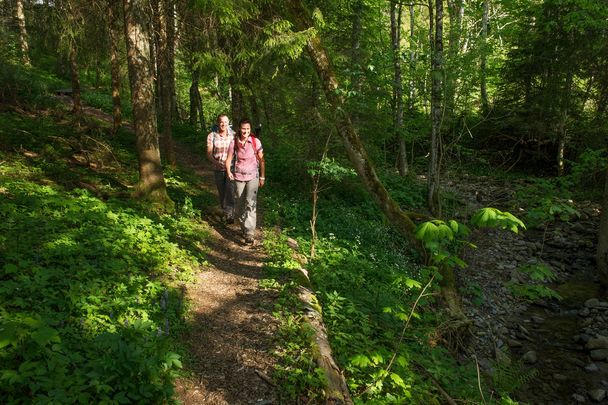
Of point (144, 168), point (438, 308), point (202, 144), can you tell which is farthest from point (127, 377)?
point (202, 144)

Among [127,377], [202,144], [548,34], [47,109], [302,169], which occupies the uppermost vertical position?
[548,34]

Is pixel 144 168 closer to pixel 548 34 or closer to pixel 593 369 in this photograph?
pixel 593 369

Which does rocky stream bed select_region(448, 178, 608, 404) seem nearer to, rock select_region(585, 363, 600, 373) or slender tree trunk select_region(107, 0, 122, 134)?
rock select_region(585, 363, 600, 373)

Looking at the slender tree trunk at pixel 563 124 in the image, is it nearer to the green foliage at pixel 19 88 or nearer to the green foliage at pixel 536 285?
the green foliage at pixel 536 285

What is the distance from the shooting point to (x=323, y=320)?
5.30m

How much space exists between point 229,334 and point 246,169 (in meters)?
3.46

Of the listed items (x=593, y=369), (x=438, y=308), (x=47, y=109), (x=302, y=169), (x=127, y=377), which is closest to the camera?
(x=127, y=377)

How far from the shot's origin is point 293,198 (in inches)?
440

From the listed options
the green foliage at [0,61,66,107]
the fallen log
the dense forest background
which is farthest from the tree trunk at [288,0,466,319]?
the green foliage at [0,61,66,107]

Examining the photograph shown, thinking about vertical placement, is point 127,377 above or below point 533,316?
above

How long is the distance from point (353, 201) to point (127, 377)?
376 inches

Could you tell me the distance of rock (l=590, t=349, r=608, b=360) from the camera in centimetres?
716

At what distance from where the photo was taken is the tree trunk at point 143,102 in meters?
7.33

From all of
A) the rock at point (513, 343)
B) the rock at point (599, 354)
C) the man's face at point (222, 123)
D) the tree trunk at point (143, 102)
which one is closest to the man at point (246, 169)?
the man's face at point (222, 123)
